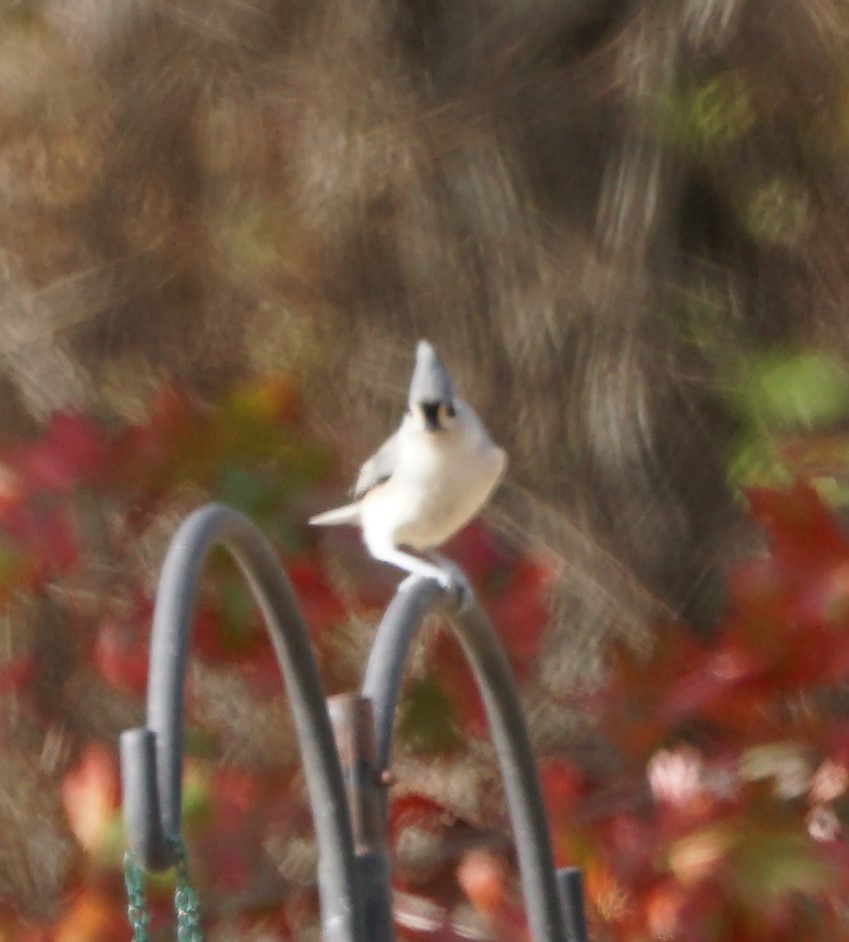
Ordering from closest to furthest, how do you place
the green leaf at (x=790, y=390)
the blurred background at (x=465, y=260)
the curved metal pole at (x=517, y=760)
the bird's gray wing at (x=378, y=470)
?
the curved metal pole at (x=517, y=760) → the bird's gray wing at (x=378, y=470) → the green leaf at (x=790, y=390) → the blurred background at (x=465, y=260)

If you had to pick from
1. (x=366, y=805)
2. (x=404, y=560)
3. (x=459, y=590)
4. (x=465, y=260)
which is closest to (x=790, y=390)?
(x=465, y=260)

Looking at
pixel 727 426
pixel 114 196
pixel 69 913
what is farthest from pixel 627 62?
pixel 69 913

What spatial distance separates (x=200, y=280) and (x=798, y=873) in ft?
5.35

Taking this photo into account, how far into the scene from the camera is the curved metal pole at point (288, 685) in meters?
0.99

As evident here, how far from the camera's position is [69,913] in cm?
212

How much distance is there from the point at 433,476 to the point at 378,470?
187mm

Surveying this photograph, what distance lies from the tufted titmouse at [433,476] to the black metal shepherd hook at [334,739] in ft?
1.72

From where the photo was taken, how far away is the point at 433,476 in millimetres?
2146

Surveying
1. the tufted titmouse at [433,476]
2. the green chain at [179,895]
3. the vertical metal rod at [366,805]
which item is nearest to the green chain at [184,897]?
the green chain at [179,895]

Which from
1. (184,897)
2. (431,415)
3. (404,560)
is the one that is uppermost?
(431,415)

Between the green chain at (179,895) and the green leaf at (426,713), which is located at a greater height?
the green leaf at (426,713)

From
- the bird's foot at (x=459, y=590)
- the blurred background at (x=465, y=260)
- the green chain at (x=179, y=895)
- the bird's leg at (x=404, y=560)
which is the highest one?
the blurred background at (x=465, y=260)

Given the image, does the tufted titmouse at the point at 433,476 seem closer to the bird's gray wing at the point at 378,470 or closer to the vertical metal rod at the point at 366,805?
the bird's gray wing at the point at 378,470

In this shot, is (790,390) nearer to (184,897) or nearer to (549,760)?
(549,760)
